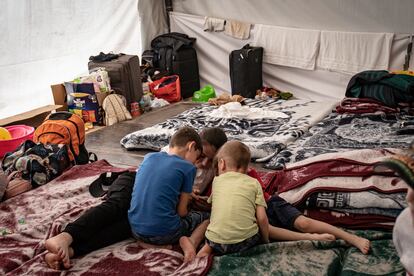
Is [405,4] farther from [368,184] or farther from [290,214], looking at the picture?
[290,214]

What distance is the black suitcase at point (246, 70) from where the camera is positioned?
5242 mm

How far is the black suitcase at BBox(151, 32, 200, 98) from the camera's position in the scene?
5.79 meters

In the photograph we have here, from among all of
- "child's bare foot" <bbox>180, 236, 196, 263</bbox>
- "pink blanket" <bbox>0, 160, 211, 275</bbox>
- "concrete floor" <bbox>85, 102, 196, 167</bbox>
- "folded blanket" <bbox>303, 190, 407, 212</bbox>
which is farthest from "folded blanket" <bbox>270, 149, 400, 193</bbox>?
"concrete floor" <bbox>85, 102, 196, 167</bbox>

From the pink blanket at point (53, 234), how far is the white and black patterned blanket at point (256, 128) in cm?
100

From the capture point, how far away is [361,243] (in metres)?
1.88

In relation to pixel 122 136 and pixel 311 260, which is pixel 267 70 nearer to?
pixel 122 136

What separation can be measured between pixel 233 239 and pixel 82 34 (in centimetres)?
430

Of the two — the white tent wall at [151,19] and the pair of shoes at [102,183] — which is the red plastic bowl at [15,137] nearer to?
the pair of shoes at [102,183]

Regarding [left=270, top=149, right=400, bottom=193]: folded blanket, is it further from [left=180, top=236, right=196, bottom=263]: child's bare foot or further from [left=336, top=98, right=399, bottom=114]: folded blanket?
[left=336, top=98, right=399, bottom=114]: folded blanket

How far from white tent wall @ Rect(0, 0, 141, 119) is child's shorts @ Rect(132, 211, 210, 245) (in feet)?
10.6

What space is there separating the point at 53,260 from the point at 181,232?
571 mm

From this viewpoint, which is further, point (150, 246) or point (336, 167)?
point (336, 167)

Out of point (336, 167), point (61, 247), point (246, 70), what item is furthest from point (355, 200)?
point (246, 70)

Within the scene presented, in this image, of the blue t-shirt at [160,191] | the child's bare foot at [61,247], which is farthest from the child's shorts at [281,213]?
the child's bare foot at [61,247]
